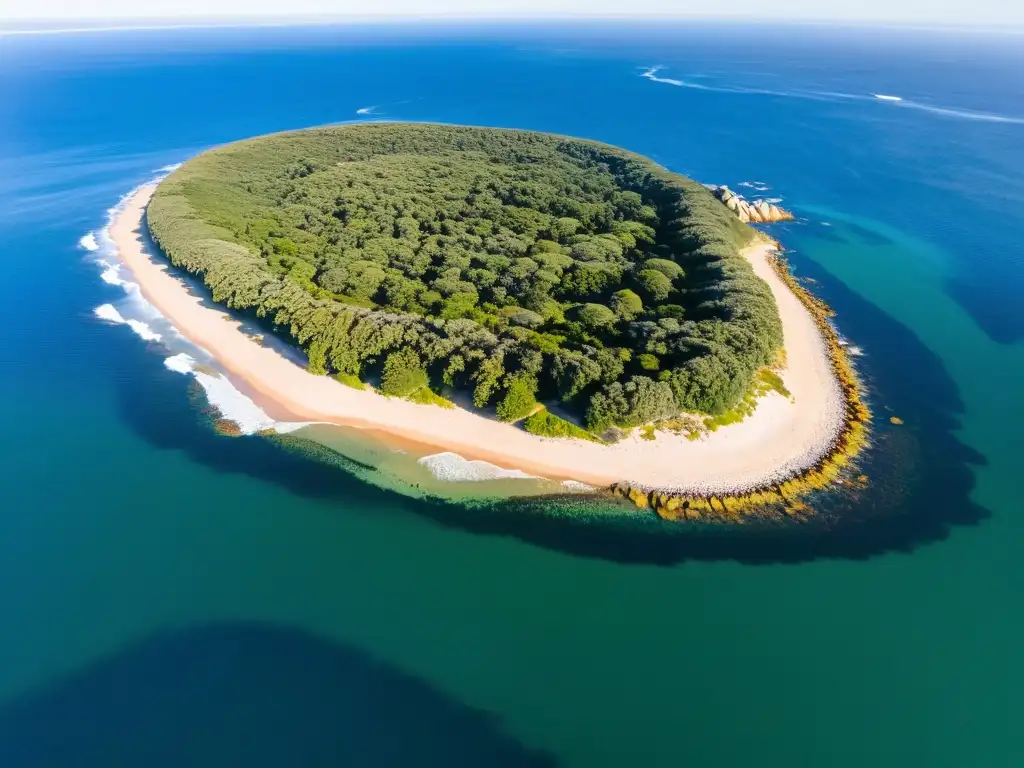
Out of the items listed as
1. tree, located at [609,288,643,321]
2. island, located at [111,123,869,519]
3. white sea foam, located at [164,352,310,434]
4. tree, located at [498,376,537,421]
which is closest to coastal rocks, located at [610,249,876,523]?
island, located at [111,123,869,519]

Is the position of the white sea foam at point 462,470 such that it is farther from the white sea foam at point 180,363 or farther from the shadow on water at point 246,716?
the white sea foam at point 180,363

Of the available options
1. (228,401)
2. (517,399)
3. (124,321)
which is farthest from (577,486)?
(124,321)

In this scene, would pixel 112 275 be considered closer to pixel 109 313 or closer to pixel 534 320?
pixel 109 313

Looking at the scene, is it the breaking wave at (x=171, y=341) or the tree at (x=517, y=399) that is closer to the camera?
the tree at (x=517, y=399)

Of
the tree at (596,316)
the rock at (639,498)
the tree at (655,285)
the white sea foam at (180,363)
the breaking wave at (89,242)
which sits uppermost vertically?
the tree at (655,285)

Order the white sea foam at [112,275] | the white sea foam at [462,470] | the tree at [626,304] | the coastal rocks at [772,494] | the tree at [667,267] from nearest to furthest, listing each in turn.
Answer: the coastal rocks at [772,494], the white sea foam at [462,470], the tree at [626,304], the tree at [667,267], the white sea foam at [112,275]

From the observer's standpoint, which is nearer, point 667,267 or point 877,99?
point 667,267

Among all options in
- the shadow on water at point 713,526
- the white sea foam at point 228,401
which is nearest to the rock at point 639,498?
the shadow on water at point 713,526

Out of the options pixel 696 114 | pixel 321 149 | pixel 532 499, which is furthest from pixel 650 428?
pixel 696 114
